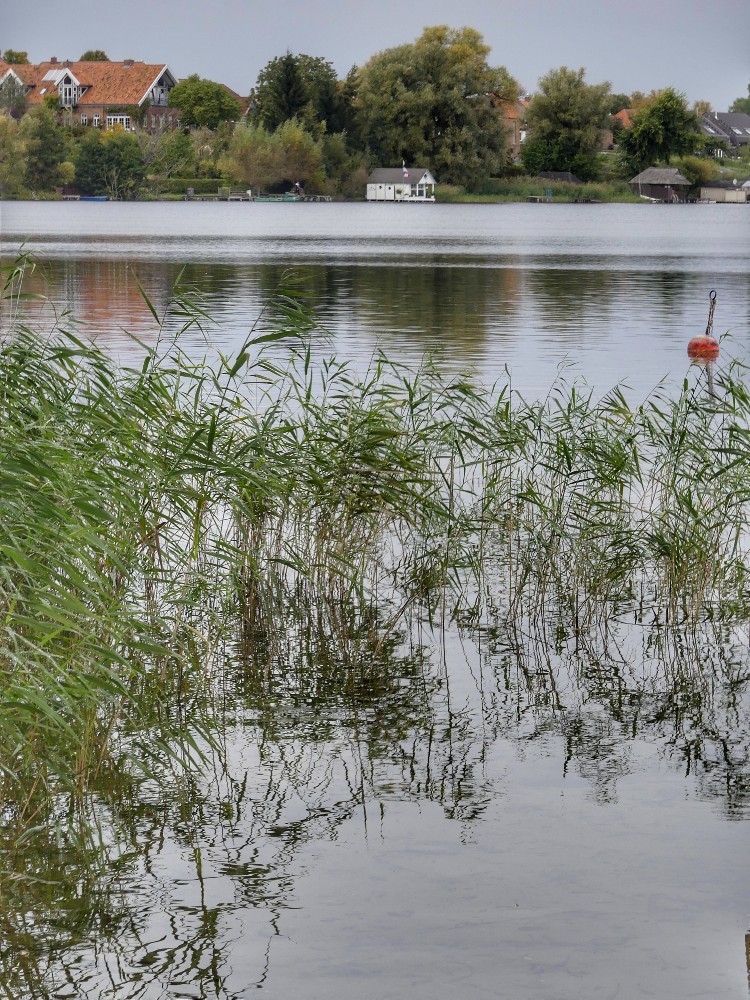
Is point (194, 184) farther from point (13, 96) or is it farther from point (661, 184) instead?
point (13, 96)

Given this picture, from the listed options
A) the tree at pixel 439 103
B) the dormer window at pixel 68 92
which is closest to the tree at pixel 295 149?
the tree at pixel 439 103

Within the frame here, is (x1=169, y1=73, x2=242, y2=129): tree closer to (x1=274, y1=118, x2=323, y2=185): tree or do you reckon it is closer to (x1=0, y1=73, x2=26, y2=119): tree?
(x1=274, y1=118, x2=323, y2=185): tree

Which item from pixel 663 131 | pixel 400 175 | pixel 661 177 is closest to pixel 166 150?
pixel 400 175

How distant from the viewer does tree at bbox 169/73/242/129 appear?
17.3m

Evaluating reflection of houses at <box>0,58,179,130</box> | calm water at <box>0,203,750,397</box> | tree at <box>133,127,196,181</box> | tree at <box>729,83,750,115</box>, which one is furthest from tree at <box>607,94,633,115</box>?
reflection of houses at <box>0,58,179,130</box>

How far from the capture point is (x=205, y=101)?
17438 millimetres

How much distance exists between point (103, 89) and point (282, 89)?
7.71 ft

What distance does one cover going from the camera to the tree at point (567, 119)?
56.6ft

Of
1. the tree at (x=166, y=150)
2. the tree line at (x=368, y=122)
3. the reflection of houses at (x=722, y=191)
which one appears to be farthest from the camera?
the reflection of houses at (x=722, y=191)

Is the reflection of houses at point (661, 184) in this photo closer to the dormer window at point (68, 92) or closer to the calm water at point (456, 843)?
the dormer window at point (68, 92)

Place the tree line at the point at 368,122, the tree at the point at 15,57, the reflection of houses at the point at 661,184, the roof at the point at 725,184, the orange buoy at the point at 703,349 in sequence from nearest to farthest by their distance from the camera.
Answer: the orange buoy at the point at 703,349, the tree at the point at 15,57, the tree line at the point at 368,122, the reflection of houses at the point at 661,184, the roof at the point at 725,184

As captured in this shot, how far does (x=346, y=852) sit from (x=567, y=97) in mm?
15153

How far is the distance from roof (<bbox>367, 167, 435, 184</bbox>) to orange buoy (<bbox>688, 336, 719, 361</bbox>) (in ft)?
19.6

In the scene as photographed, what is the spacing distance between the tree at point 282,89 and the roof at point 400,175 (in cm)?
174
